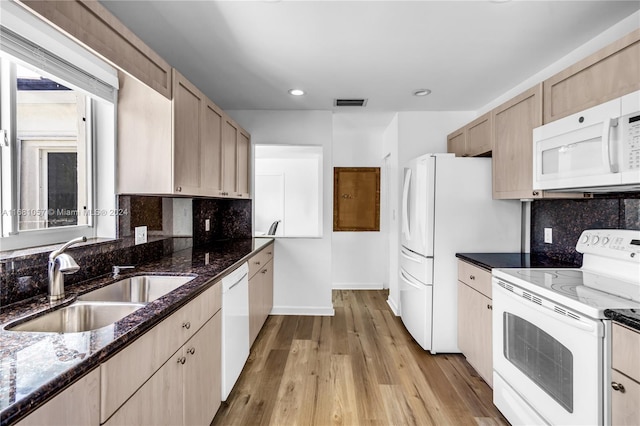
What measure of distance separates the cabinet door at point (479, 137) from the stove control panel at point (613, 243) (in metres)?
1.11

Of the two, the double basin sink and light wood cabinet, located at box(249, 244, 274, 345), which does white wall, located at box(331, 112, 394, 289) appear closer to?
light wood cabinet, located at box(249, 244, 274, 345)

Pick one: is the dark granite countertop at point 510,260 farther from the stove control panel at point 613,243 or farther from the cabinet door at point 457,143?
the cabinet door at point 457,143

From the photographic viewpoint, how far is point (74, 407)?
2.48 ft

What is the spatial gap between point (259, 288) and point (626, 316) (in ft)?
8.18

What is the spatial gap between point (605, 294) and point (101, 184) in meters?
2.77

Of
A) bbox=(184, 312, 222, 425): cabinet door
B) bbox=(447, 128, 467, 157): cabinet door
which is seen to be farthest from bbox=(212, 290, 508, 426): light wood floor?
bbox=(447, 128, 467, 157): cabinet door

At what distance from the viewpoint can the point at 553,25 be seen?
1.89m

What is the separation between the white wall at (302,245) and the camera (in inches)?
144

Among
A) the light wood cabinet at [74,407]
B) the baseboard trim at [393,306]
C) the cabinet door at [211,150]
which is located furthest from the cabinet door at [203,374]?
the baseboard trim at [393,306]

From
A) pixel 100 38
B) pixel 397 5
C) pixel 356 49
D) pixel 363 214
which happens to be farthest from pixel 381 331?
pixel 100 38

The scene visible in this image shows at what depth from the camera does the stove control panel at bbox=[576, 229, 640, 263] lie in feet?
5.03

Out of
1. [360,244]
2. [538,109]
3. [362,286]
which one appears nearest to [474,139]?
[538,109]

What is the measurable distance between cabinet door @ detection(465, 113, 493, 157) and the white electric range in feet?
3.72

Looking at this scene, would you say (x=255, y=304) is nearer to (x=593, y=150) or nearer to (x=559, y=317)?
(x=559, y=317)
